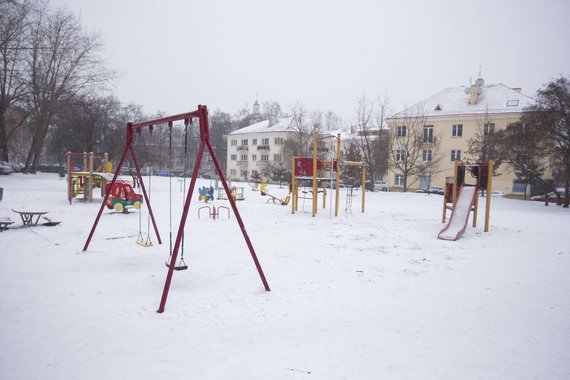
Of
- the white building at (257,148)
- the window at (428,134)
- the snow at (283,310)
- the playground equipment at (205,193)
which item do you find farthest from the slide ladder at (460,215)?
the white building at (257,148)

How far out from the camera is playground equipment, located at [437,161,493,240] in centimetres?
1184

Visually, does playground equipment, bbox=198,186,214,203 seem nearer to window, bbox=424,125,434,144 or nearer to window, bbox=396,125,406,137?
window, bbox=396,125,406,137

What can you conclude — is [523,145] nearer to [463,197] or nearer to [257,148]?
[463,197]

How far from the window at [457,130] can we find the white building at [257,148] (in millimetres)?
27270

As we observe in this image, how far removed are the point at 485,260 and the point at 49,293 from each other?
8.95 meters

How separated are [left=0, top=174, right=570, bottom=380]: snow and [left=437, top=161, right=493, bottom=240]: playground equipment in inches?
66.1

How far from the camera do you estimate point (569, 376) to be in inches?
152

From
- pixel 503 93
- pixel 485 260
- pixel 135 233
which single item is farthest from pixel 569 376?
pixel 503 93

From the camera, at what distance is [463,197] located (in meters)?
13.6

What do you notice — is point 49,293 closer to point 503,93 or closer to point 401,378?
point 401,378

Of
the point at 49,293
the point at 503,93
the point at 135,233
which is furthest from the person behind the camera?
the point at 503,93

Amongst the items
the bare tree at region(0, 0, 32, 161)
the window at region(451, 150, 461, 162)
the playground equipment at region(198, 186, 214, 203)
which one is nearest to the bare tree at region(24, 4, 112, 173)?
the bare tree at region(0, 0, 32, 161)

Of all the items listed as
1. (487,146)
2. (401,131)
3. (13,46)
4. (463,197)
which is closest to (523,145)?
(487,146)

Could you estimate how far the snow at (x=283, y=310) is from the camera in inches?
154
